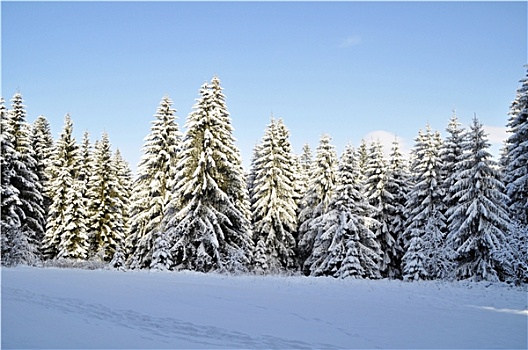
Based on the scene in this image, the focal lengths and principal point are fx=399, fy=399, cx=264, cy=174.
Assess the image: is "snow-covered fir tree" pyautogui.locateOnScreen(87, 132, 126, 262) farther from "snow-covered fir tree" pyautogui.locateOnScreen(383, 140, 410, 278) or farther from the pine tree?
the pine tree

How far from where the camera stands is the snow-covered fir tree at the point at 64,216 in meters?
34.9

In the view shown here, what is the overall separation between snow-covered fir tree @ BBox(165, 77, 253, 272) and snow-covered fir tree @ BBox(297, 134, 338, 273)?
777 cm

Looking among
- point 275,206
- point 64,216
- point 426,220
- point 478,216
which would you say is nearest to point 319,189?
point 275,206

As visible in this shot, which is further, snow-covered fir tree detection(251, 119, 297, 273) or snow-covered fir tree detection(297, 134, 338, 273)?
snow-covered fir tree detection(297, 134, 338, 273)

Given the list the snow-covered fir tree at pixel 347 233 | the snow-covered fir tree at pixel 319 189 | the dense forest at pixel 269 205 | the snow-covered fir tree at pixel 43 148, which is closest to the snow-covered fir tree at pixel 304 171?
the dense forest at pixel 269 205

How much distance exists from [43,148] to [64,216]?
9.87 meters

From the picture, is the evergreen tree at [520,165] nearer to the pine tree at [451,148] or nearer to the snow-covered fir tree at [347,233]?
the pine tree at [451,148]

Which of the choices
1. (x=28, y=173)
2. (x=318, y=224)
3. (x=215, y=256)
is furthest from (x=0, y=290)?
(x=318, y=224)

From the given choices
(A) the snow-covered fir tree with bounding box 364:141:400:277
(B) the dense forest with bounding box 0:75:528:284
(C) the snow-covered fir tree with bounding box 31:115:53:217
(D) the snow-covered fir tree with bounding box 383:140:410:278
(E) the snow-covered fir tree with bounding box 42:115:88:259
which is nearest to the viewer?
(B) the dense forest with bounding box 0:75:528:284

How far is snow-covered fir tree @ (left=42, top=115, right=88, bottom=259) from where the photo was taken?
34875 millimetres

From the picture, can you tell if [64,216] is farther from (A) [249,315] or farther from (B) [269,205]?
(A) [249,315]

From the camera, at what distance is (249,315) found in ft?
35.8

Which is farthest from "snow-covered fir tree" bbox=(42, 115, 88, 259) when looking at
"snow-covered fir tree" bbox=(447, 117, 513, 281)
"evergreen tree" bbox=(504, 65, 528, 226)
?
"evergreen tree" bbox=(504, 65, 528, 226)

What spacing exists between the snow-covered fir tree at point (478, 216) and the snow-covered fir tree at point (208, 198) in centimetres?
1359
